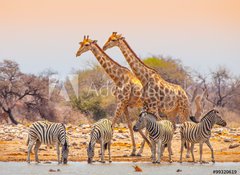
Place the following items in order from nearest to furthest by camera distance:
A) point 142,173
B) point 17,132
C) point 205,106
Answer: point 142,173
point 17,132
point 205,106

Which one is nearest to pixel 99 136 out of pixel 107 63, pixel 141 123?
pixel 141 123

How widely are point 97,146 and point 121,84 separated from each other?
2.90 meters

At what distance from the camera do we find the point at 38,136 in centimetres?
2305

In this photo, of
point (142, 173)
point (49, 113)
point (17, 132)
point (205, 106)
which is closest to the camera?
point (142, 173)

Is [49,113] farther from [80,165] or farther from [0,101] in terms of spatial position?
[80,165]

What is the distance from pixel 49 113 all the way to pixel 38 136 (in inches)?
613

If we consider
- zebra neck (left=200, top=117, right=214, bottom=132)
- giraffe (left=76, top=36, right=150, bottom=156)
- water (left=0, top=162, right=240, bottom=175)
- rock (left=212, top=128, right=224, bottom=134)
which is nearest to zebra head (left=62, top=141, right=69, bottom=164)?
water (left=0, top=162, right=240, bottom=175)

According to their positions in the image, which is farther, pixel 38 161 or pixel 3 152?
pixel 3 152

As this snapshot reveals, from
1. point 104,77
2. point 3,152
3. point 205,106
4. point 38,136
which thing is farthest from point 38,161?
point 104,77

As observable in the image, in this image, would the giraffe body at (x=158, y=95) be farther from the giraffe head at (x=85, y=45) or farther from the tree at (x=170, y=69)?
the tree at (x=170, y=69)

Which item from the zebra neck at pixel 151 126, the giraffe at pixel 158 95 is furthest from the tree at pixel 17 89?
the zebra neck at pixel 151 126

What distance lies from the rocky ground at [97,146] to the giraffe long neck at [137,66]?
6.94 ft

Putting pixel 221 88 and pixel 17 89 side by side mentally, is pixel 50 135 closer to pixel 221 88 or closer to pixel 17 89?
pixel 17 89

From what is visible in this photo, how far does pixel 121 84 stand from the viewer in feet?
82.1
